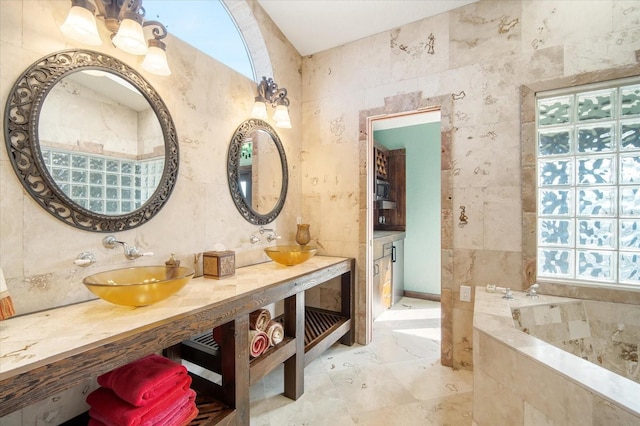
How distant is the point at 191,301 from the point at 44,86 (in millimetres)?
1149

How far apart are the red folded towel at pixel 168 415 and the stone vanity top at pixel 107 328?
1.06ft

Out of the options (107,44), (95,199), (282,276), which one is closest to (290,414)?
(282,276)

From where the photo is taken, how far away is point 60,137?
49.3 inches

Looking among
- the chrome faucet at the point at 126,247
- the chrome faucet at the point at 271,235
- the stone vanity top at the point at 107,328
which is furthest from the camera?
the chrome faucet at the point at 271,235

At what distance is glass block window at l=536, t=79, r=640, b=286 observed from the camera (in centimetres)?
175

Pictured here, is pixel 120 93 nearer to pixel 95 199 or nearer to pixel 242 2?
pixel 95 199

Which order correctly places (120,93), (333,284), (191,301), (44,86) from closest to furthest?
(44,86) < (191,301) < (120,93) < (333,284)

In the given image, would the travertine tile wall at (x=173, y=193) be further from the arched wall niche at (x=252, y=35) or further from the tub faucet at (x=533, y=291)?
the tub faucet at (x=533, y=291)

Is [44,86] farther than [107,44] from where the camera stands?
No

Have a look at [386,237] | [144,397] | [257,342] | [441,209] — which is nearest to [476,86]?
[441,209]

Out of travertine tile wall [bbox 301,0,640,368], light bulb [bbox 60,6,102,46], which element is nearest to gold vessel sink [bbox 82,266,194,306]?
light bulb [bbox 60,6,102,46]

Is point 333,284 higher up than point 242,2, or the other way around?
point 242,2

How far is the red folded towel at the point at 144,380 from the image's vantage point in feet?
3.74

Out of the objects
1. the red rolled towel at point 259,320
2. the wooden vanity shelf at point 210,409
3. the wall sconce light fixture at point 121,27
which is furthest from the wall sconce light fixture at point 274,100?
the wooden vanity shelf at point 210,409
